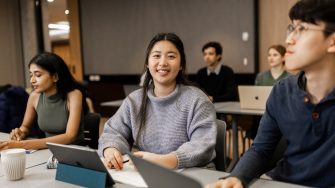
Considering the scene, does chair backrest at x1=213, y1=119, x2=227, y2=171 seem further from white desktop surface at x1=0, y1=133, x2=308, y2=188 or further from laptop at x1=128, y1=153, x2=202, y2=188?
laptop at x1=128, y1=153, x2=202, y2=188

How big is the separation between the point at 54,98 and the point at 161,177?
1587mm

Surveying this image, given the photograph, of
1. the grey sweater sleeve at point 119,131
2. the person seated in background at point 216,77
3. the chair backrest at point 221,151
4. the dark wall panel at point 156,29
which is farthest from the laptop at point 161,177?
the dark wall panel at point 156,29

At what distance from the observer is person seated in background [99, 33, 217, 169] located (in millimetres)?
1703

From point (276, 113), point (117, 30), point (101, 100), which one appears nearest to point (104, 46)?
point (117, 30)

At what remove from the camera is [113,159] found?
1552 mm

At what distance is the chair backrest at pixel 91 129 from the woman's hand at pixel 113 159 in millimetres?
939

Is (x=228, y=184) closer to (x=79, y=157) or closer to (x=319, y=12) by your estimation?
(x=79, y=157)

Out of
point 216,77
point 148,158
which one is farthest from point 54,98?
point 216,77

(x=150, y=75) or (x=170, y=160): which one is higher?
(x=150, y=75)

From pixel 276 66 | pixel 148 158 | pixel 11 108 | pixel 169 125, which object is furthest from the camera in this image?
pixel 276 66

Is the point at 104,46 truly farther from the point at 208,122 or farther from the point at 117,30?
the point at 208,122

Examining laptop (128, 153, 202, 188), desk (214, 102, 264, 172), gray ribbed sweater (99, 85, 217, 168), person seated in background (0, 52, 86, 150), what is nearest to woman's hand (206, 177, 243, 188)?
laptop (128, 153, 202, 188)

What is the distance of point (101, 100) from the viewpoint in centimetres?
715

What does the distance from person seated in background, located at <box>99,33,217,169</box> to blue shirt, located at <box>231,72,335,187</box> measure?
10.5 inches
